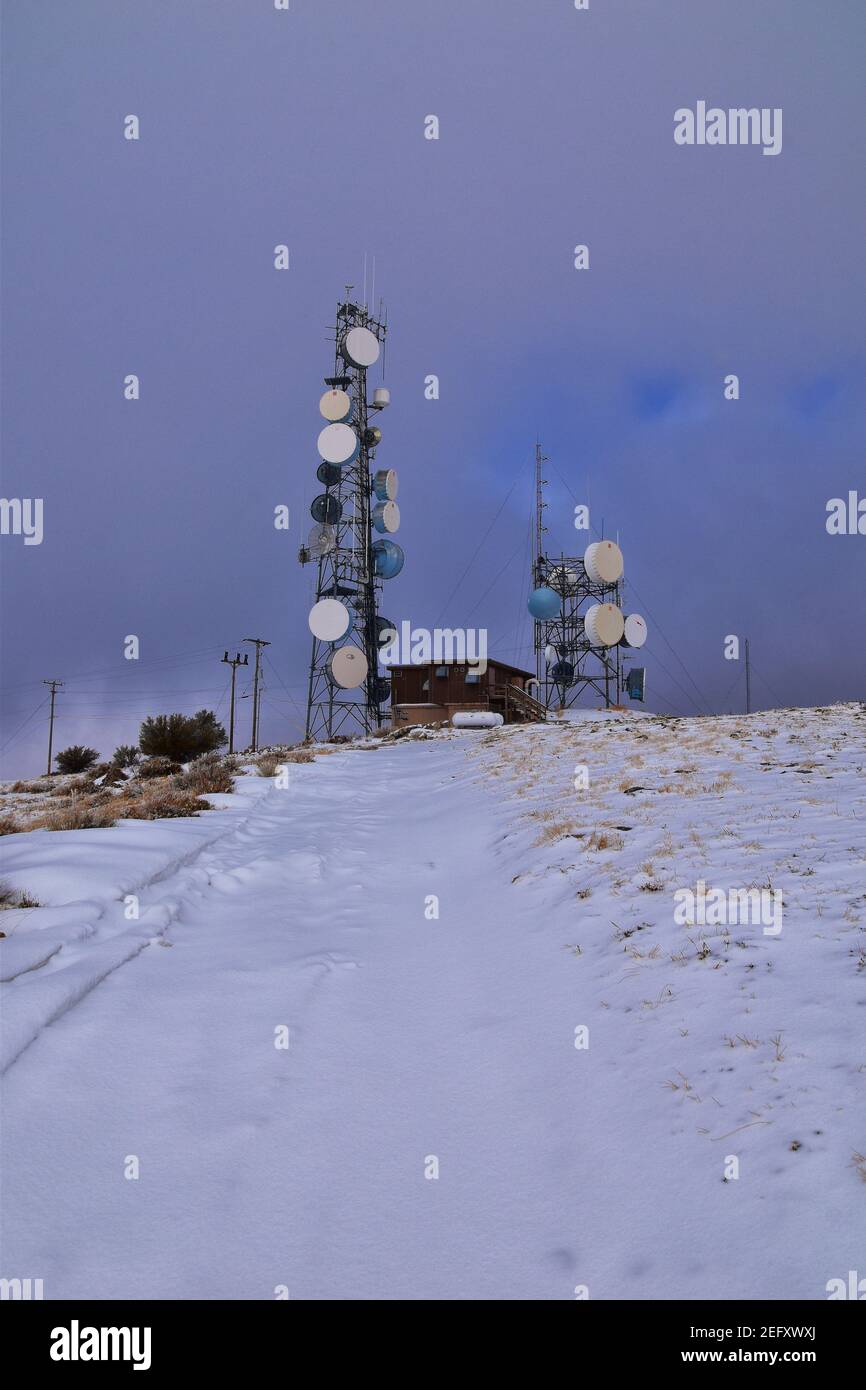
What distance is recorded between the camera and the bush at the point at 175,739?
2633 cm

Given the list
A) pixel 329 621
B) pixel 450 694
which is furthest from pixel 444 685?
pixel 329 621

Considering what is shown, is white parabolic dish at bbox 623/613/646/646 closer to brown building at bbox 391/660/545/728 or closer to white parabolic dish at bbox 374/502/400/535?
brown building at bbox 391/660/545/728

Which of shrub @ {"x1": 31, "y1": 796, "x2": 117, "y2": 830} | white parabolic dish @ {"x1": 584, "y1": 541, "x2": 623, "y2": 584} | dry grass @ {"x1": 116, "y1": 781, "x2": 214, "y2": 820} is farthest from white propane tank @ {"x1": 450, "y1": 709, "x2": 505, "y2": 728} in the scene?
shrub @ {"x1": 31, "y1": 796, "x2": 117, "y2": 830}

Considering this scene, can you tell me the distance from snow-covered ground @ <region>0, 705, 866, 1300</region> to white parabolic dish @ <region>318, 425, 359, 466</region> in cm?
3506

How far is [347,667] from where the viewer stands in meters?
38.2

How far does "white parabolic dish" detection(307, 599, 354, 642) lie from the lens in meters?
37.0

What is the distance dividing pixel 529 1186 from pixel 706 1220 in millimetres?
686

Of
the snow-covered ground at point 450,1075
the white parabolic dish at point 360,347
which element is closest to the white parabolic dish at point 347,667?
the white parabolic dish at point 360,347

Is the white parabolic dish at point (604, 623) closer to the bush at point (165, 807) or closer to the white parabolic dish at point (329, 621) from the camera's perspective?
the white parabolic dish at point (329, 621)

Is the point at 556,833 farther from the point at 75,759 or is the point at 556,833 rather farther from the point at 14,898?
the point at 75,759
